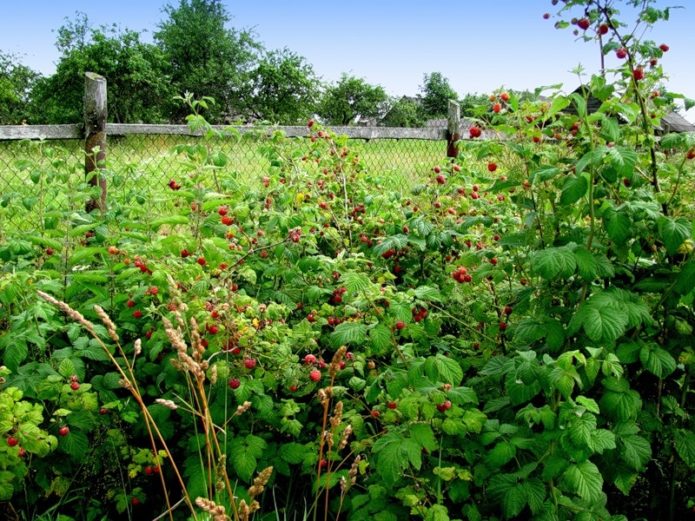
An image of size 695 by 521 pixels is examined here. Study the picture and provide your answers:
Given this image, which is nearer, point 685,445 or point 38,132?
point 685,445

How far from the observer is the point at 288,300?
8.60 ft

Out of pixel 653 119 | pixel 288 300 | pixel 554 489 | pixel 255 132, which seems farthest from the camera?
pixel 255 132

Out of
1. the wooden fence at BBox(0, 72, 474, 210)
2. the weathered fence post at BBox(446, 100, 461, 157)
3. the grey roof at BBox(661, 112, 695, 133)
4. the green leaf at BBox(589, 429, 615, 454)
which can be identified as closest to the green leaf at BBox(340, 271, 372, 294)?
the green leaf at BBox(589, 429, 615, 454)

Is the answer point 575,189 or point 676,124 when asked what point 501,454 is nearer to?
point 575,189

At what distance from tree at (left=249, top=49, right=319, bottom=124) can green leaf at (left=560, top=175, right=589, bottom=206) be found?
4379 centimetres

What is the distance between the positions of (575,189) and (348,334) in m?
0.80

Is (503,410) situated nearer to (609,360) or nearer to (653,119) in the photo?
(609,360)

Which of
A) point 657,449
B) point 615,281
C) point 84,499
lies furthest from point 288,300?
point 657,449

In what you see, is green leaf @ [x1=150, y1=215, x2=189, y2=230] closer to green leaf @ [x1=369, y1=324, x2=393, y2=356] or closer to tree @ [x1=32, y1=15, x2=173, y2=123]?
green leaf @ [x1=369, y1=324, x2=393, y2=356]

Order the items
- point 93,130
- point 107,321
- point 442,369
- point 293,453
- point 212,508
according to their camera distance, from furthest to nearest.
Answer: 1. point 93,130
2. point 293,453
3. point 442,369
4. point 107,321
5. point 212,508

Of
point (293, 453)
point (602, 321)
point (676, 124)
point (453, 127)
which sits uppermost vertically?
point (676, 124)

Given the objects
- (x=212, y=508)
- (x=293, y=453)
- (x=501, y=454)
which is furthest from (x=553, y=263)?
(x=212, y=508)

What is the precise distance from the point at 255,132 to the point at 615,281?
6.91 feet

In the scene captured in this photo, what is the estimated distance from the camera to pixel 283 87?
4556 centimetres
